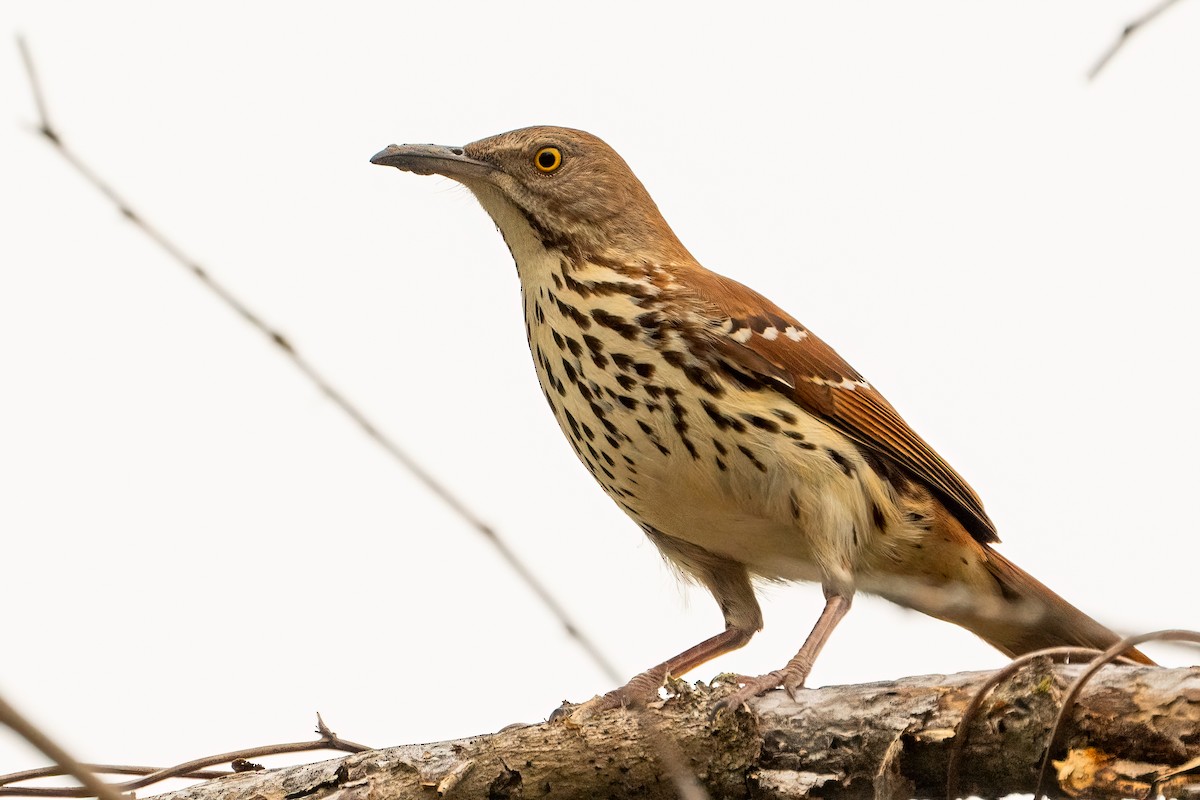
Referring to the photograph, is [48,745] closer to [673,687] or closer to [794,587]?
[673,687]

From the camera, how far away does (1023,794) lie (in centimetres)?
257

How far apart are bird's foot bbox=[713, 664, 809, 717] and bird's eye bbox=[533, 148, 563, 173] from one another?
1.78 metres

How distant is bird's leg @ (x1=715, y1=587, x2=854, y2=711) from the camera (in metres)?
2.94

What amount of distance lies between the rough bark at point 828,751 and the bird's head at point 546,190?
1606mm

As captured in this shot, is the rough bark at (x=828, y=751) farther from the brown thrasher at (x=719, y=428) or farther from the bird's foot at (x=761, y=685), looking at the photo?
the brown thrasher at (x=719, y=428)

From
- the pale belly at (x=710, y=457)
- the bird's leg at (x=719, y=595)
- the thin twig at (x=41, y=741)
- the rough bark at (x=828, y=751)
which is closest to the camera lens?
the thin twig at (x=41, y=741)

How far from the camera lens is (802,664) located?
10.9 ft

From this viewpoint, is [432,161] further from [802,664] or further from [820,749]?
[820,749]

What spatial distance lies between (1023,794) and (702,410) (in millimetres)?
1318

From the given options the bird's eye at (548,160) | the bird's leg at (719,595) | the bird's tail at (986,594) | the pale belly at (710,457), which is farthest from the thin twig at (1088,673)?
the bird's eye at (548,160)

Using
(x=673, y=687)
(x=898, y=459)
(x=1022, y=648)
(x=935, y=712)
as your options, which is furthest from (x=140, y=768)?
(x=1022, y=648)

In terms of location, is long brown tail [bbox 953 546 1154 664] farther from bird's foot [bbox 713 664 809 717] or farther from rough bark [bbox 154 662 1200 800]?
rough bark [bbox 154 662 1200 800]

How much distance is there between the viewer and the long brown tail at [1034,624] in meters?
3.79

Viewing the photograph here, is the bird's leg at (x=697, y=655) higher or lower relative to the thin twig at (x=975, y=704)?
higher
